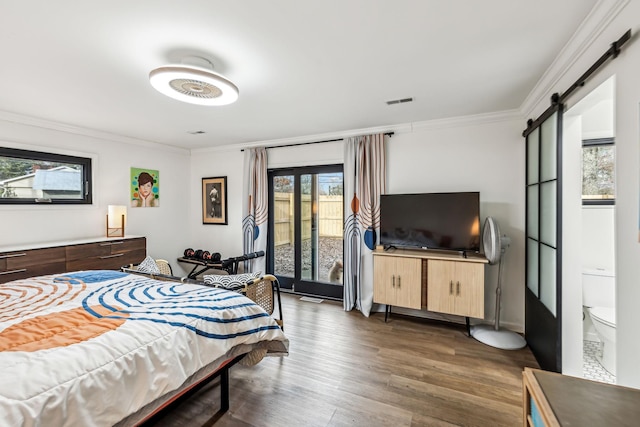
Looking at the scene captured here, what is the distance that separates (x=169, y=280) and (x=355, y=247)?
2283 millimetres

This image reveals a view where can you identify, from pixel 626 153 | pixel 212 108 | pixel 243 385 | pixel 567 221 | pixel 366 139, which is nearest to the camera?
pixel 626 153

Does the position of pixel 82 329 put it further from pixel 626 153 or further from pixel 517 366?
pixel 517 366

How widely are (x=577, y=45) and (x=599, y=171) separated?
1.80m

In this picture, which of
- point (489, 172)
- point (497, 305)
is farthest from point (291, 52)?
point (497, 305)

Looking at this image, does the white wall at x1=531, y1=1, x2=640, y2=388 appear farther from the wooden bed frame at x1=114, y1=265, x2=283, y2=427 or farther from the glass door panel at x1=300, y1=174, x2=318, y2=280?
the glass door panel at x1=300, y1=174, x2=318, y2=280

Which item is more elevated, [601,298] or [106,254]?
[106,254]

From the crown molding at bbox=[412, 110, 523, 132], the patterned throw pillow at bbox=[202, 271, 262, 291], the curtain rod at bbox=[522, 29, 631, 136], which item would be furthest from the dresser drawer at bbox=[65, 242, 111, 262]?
the curtain rod at bbox=[522, 29, 631, 136]

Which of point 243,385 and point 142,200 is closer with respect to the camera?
point 243,385

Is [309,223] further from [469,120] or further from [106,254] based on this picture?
[106,254]

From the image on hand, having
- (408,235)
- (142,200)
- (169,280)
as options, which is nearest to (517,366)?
(408,235)

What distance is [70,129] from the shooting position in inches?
144

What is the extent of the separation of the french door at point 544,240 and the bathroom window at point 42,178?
5314 mm

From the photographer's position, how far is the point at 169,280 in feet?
8.61

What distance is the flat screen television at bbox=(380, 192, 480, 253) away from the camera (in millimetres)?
3156
